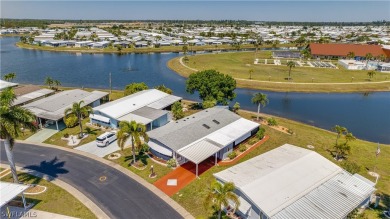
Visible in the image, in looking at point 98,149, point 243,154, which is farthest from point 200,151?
point 98,149

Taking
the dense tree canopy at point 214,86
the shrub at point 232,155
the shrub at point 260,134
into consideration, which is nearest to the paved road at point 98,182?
the shrub at point 232,155

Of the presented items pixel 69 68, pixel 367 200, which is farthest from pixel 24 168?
pixel 69 68

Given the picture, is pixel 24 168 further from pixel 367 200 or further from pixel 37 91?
pixel 367 200

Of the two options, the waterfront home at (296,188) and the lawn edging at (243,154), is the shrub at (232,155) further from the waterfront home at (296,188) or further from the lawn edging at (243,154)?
the waterfront home at (296,188)

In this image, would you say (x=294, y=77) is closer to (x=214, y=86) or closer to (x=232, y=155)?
(x=214, y=86)

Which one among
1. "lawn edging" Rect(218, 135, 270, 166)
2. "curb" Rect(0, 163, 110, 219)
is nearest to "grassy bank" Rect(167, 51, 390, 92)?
"lawn edging" Rect(218, 135, 270, 166)

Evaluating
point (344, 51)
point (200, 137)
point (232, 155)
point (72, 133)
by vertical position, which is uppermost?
point (344, 51)
